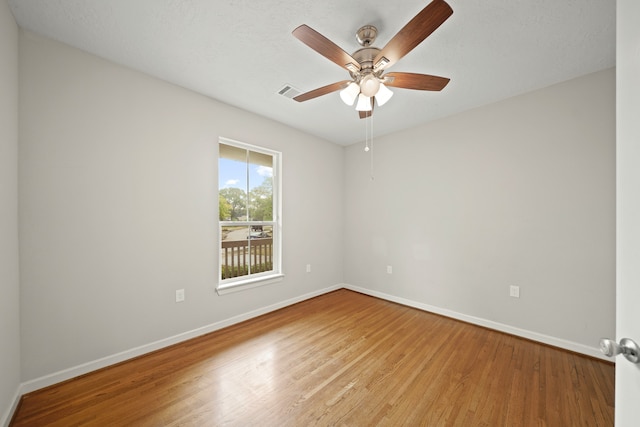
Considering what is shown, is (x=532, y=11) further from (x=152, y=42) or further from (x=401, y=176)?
(x=152, y=42)

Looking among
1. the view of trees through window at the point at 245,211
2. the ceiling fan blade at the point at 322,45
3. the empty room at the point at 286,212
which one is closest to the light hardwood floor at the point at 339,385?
the empty room at the point at 286,212

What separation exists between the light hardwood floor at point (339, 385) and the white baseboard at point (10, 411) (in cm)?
4

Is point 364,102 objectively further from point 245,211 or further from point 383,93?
point 245,211

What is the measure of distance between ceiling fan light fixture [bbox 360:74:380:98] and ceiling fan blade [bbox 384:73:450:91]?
0.43 ft

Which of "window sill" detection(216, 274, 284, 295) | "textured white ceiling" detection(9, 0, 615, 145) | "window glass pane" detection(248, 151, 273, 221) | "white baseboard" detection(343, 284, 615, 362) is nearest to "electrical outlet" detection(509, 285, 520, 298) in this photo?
"white baseboard" detection(343, 284, 615, 362)

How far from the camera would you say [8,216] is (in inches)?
61.6

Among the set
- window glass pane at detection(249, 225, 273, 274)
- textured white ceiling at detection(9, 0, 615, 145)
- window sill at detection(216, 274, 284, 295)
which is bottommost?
window sill at detection(216, 274, 284, 295)

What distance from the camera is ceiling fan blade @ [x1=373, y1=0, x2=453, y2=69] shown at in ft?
3.99

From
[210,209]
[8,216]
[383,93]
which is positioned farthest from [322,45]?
[8,216]

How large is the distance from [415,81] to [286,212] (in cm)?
231

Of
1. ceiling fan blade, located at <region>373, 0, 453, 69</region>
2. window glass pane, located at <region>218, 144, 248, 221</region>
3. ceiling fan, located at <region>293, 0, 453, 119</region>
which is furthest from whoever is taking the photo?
window glass pane, located at <region>218, 144, 248, 221</region>

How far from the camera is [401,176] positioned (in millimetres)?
3672

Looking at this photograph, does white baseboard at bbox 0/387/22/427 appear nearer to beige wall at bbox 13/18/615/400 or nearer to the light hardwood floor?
the light hardwood floor

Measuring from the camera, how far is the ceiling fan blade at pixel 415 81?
5.82ft
